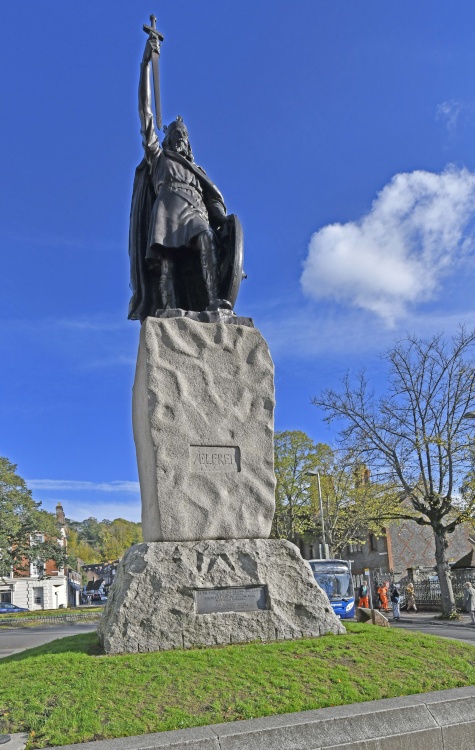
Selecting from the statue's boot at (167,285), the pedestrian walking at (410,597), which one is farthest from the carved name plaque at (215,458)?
the pedestrian walking at (410,597)

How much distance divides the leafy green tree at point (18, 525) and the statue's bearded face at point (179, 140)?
126 ft

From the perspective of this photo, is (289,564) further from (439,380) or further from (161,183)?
(439,380)

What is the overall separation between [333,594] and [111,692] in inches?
769

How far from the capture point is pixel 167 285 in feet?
24.8

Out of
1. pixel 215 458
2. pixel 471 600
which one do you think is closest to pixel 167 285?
pixel 215 458

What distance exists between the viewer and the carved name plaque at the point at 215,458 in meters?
6.43

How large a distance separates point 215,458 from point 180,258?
2685 millimetres

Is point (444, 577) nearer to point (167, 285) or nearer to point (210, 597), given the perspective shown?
point (167, 285)

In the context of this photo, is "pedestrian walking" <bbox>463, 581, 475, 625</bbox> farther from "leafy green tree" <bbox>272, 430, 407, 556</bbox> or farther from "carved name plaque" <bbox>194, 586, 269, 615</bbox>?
"carved name plaque" <bbox>194, 586, 269, 615</bbox>

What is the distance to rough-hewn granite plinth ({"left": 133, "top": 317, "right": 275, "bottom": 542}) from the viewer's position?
626cm

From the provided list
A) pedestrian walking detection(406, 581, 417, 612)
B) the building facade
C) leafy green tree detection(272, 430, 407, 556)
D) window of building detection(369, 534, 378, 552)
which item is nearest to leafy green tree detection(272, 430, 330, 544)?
leafy green tree detection(272, 430, 407, 556)

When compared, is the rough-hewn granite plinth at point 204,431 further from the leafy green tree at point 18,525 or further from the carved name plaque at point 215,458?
the leafy green tree at point 18,525

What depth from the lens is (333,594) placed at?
22656 mm

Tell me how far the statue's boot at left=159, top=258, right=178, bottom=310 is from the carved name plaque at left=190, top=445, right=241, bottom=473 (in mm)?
1854
